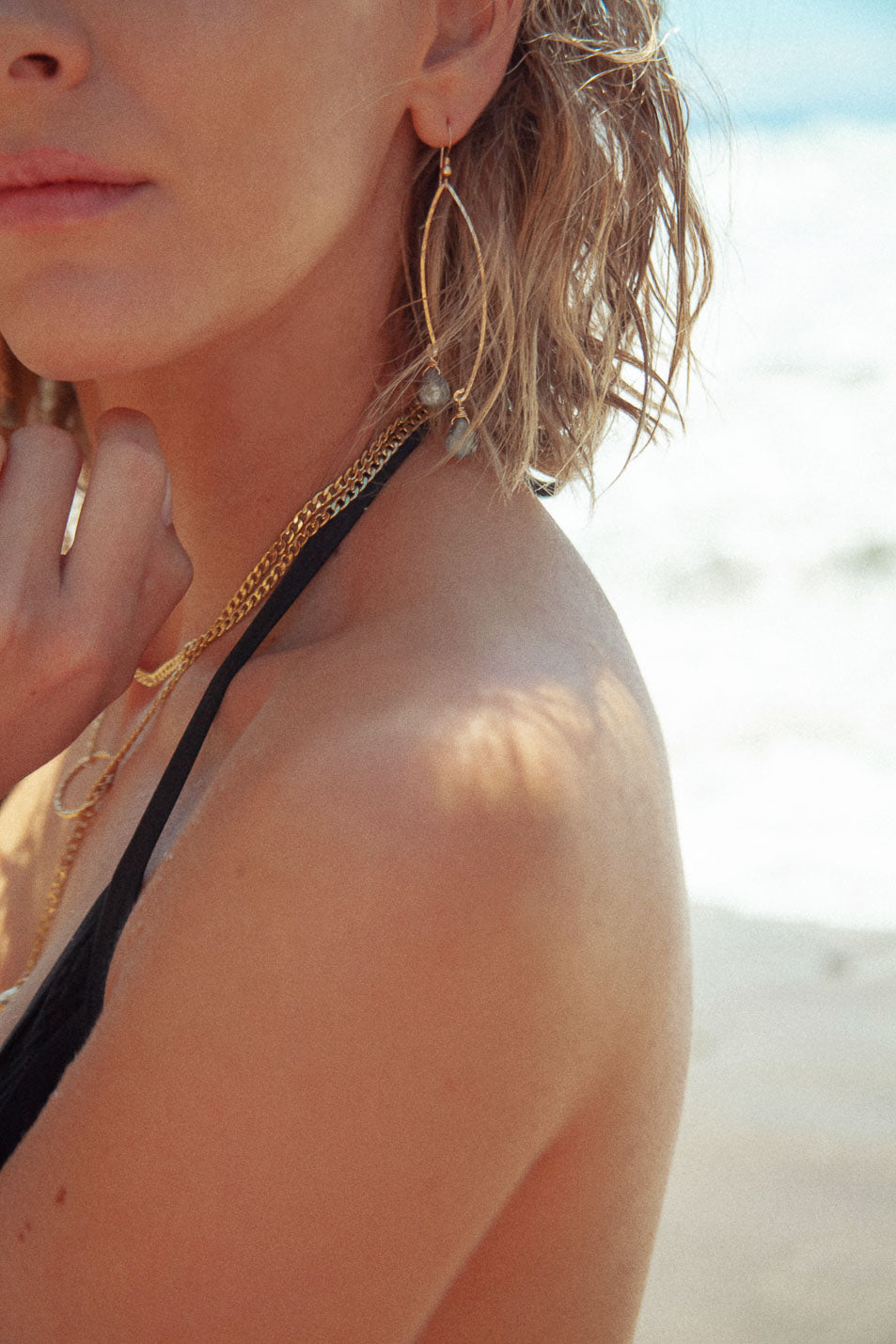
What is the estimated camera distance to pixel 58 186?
4.18 feet

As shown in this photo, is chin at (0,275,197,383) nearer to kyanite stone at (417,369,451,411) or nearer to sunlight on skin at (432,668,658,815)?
kyanite stone at (417,369,451,411)

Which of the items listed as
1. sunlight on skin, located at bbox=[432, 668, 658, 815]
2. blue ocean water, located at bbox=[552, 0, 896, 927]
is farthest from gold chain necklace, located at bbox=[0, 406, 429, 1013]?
blue ocean water, located at bbox=[552, 0, 896, 927]

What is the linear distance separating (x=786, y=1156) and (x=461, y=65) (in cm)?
222

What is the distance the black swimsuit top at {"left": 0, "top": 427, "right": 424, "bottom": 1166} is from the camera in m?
1.26

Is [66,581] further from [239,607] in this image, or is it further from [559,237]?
[559,237]

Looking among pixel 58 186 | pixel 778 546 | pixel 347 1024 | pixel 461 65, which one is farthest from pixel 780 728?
pixel 347 1024

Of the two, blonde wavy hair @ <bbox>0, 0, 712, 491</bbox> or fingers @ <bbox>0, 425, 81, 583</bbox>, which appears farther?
blonde wavy hair @ <bbox>0, 0, 712, 491</bbox>

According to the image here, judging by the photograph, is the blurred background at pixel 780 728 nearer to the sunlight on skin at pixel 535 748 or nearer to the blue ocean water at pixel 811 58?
the sunlight on skin at pixel 535 748

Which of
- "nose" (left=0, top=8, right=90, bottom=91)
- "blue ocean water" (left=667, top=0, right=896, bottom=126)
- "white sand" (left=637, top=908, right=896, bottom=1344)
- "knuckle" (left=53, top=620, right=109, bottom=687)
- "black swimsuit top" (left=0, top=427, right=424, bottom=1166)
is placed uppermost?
"nose" (left=0, top=8, right=90, bottom=91)

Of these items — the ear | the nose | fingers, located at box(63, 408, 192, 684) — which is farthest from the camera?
the ear

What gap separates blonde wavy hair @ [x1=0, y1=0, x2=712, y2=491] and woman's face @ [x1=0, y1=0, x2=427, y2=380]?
17cm

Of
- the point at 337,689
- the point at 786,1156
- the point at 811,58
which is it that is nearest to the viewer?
the point at 337,689

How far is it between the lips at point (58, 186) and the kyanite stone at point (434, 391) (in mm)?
352

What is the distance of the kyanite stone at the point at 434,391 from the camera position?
1497mm
